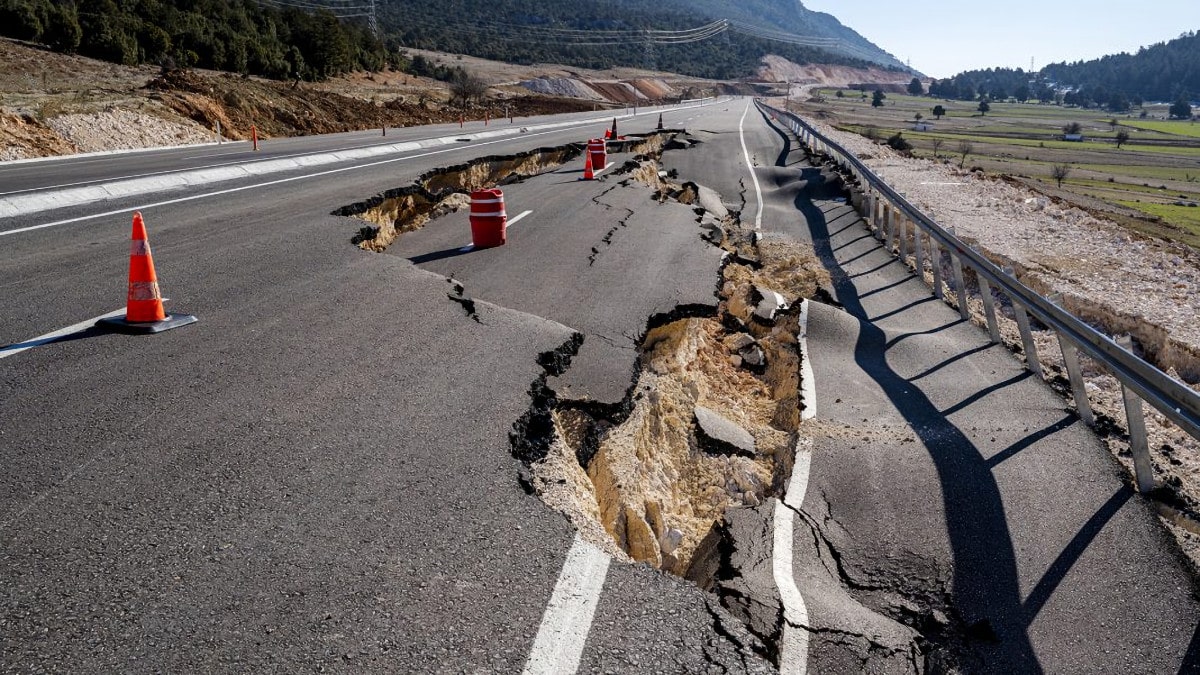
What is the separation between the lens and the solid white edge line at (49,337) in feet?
16.8

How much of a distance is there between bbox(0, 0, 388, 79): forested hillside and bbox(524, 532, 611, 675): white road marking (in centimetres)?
3710

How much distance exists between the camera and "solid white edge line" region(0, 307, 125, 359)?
16.8 ft

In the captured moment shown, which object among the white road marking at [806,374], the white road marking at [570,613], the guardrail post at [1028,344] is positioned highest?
the white road marking at [570,613]

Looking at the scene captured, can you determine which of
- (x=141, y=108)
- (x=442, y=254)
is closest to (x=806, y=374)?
(x=442, y=254)

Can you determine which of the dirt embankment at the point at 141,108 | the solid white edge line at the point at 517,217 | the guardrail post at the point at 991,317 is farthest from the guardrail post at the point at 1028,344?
the dirt embankment at the point at 141,108

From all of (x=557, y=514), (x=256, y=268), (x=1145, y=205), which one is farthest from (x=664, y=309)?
(x=1145, y=205)

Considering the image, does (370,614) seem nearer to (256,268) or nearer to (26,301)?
(26,301)

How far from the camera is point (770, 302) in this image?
9828 mm

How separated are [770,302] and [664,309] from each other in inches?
86.5

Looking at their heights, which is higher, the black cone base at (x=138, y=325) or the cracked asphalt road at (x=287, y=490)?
the black cone base at (x=138, y=325)

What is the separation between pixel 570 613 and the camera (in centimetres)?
305

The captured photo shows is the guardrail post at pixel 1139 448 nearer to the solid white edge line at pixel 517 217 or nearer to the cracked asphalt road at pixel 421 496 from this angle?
the cracked asphalt road at pixel 421 496

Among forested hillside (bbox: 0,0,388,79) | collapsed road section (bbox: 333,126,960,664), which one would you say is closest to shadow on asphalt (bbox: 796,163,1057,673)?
collapsed road section (bbox: 333,126,960,664)

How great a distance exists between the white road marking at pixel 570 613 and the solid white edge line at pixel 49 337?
406cm
